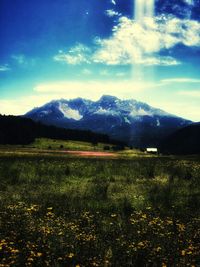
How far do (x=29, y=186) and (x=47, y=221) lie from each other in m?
6.70

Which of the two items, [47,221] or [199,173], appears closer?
[47,221]

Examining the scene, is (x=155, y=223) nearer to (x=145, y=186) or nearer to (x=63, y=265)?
(x=63, y=265)

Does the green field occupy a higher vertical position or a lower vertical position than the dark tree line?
lower

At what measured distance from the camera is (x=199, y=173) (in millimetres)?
23203

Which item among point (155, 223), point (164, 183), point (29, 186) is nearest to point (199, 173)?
point (164, 183)

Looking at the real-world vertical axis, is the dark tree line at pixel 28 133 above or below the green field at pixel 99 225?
above

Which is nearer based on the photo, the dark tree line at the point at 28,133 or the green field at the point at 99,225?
the green field at the point at 99,225

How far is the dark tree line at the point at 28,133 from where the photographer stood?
125150 mm

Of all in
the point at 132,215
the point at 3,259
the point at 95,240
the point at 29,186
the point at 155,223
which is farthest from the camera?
the point at 29,186

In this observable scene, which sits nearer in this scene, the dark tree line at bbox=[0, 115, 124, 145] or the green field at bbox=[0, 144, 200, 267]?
the green field at bbox=[0, 144, 200, 267]

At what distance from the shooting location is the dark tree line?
411 feet

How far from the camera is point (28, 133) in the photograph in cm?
12812

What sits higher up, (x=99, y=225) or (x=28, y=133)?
(x=28, y=133)

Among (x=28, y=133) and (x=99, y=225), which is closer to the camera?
(x=99, y=225)
